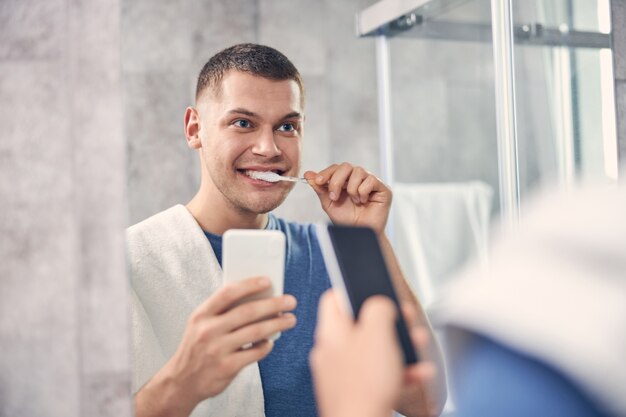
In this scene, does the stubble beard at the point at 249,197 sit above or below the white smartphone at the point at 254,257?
above

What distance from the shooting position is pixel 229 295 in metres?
0.56

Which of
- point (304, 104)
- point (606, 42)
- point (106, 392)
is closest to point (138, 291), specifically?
point (106, 392)

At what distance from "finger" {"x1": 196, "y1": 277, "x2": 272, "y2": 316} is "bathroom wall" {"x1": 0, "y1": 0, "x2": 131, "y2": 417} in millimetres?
110

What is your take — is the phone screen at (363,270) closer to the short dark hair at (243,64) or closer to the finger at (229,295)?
the finger at (229,295)

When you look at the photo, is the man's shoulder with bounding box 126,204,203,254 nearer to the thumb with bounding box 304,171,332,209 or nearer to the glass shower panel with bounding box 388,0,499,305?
the thumb with bounding box 304,171,332,209

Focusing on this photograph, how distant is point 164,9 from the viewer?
666mm

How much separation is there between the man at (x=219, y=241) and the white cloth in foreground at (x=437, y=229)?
135 mm

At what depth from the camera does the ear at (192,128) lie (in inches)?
26.1

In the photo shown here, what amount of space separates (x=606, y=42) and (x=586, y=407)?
2.81ft

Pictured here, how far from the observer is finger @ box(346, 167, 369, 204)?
730mm

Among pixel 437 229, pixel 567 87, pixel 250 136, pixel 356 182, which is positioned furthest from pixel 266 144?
pixel 567 87

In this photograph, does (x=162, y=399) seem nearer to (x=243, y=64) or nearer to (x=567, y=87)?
(x=243, y=64)

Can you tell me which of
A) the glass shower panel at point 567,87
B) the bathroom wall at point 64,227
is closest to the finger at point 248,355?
the bathroom wall at point 64,227

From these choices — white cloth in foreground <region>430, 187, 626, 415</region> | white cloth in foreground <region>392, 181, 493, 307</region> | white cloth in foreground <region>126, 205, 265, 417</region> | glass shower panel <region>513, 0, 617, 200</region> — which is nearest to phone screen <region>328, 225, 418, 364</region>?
white cloth in foreground <region>430, 187, 626, 415</region>
